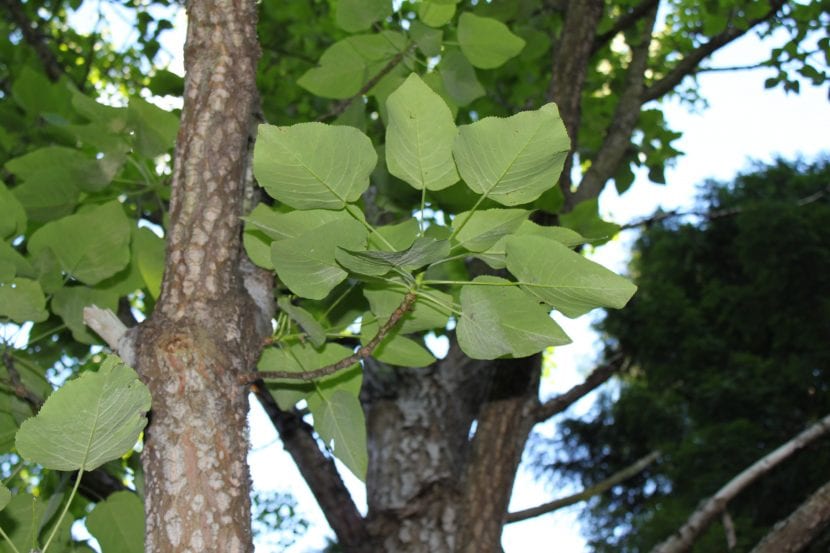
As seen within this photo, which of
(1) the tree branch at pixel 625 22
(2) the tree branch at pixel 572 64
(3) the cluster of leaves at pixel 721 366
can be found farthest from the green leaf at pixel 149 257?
(3) the cluster of leaves at pixel 721 366

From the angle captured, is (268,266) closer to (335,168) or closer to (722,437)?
(335,168)

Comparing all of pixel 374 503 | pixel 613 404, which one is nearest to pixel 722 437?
pixel 613 404

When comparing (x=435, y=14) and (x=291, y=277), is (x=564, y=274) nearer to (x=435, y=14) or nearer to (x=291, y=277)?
(x=291, y=277)

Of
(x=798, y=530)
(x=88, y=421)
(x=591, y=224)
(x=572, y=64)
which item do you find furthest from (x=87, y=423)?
(x=572, y=64)

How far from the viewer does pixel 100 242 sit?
53.9 inches

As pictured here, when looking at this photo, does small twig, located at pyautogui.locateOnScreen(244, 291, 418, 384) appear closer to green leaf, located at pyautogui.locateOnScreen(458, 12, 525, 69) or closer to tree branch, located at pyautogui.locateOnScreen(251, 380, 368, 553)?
green leaf, located at pyautogui.locateOnScreen(458, 12, 525, 69)

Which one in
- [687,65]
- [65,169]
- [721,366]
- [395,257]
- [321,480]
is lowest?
[395,257]

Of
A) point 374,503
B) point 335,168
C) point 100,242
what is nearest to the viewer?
point 335,168

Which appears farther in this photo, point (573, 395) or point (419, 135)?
point (573, 395)

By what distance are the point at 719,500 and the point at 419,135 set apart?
174cm

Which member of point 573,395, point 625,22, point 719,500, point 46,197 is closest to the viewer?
point 46,197

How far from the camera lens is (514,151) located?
2.73 feet

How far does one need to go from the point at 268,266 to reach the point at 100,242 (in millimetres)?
349

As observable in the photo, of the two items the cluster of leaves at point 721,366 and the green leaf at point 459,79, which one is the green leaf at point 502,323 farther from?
the cluster of leaves at point 721,366
